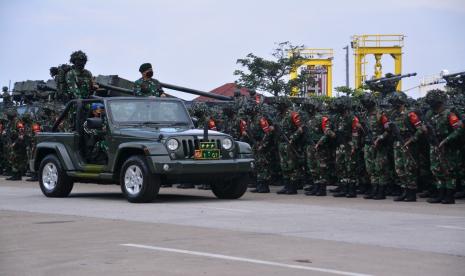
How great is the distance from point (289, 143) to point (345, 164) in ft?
4.69

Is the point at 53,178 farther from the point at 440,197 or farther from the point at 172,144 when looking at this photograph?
the point at 440,197

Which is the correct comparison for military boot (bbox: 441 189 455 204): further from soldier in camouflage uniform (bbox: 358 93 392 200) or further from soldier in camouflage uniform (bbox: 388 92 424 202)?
soldier in camouflage uniform (bbox: 358 93 392 200)

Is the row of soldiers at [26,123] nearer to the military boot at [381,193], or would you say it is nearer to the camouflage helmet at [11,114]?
the camouflage helmet at [11,114]

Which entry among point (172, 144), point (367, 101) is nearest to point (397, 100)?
point (367, 101)

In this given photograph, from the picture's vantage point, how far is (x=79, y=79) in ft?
60.1

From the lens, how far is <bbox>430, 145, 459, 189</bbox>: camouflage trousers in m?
15.9

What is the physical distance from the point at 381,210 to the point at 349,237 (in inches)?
154

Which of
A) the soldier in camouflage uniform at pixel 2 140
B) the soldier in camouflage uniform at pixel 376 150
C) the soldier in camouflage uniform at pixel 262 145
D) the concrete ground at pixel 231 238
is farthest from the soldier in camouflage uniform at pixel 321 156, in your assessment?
the soldier in camouflage uniform at pixel 2 140

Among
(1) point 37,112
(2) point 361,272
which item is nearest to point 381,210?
(2) point 361,272

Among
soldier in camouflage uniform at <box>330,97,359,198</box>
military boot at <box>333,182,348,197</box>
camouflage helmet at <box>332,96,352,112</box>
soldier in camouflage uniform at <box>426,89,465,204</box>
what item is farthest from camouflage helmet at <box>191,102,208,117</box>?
soldier in camouflage uniform at <box>426,89,465,204</box>

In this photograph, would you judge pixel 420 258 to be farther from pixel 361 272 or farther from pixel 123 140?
pixel 123 140

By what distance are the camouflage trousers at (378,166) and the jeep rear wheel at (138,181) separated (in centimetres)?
412

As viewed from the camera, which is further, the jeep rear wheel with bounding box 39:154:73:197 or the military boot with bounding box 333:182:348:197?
the military boot with bounding box 333:182:348:197

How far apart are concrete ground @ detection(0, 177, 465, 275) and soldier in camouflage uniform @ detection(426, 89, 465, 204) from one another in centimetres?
42
